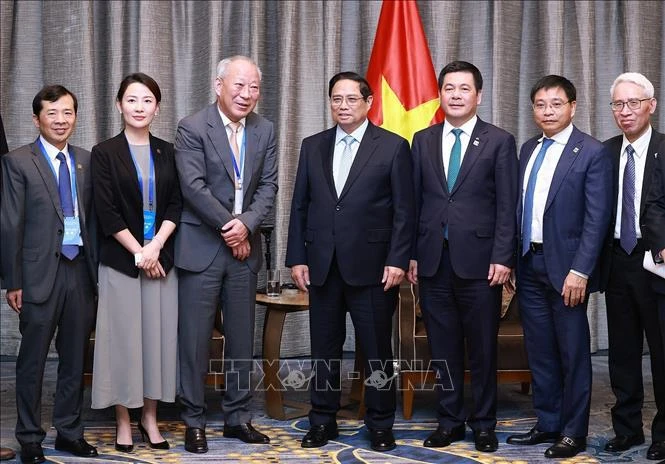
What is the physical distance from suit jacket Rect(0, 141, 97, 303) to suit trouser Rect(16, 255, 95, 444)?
0.18ft

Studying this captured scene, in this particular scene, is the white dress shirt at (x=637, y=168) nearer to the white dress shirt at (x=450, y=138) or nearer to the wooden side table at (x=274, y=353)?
the white dress shirt at (x=450, y=138)

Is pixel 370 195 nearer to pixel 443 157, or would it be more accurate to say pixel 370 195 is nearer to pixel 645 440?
pixel 443 157

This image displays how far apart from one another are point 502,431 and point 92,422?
1.88 meters

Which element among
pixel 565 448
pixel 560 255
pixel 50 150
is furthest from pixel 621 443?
pixel 50 150

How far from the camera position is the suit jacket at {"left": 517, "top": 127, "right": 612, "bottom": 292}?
11.3 ft

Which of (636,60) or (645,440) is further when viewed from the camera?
(636,60)

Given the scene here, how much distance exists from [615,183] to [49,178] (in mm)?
2260

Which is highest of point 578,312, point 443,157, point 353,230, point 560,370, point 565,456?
point 443,157

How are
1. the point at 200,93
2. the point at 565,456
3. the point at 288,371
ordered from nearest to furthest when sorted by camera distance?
the point at 565,456, the point at 288,371, the point at 200,93

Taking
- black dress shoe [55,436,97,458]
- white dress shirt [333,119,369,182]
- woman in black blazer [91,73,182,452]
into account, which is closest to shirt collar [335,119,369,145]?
white dress shirt [333,119,369,182]

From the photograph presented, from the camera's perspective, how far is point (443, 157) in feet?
11.8

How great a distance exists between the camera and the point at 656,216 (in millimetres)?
3305

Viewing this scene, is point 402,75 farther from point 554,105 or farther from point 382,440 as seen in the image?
point 382,440

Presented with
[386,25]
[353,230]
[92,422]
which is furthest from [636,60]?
[92,422]
